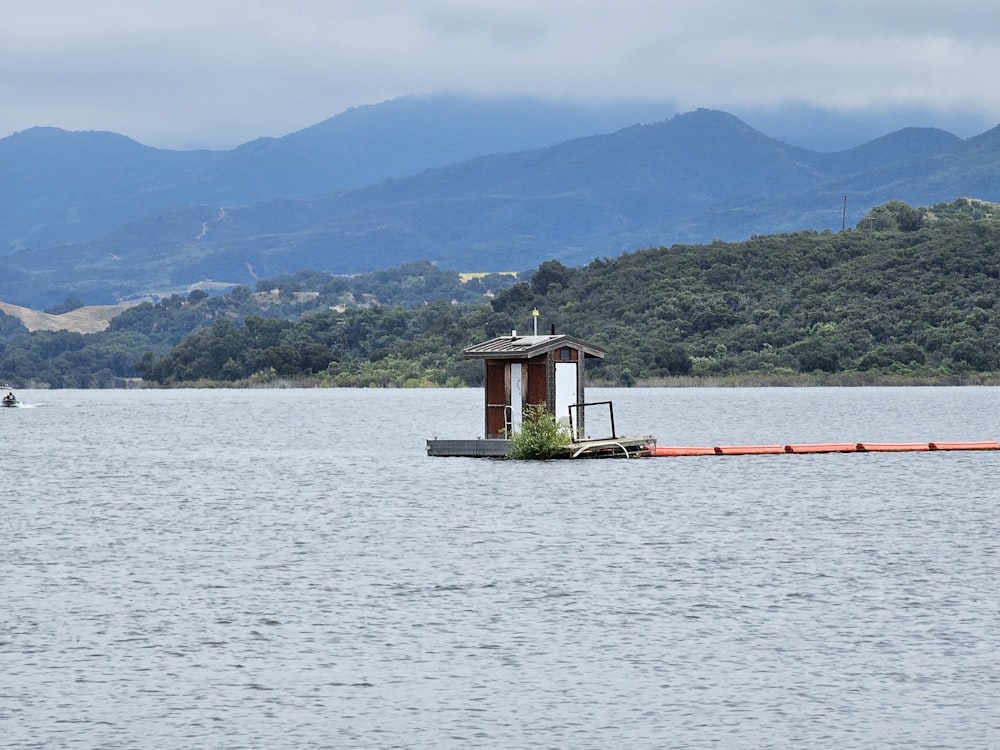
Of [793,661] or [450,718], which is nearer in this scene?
[450,718]

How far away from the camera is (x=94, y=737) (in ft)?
63.6

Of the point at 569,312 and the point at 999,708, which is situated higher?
the point at 569,312

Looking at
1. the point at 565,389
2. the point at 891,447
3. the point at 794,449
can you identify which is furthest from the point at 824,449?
the point at 565,389

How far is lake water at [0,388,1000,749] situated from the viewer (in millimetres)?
20156

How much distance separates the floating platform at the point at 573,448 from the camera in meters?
56.2

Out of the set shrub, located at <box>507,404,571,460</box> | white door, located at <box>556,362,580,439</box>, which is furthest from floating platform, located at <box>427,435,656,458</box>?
white door, located at <box>556,362,580,439</box>

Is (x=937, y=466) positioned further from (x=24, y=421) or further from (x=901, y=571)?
(x=24, y=421)

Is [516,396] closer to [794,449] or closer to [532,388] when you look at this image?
[532,388]

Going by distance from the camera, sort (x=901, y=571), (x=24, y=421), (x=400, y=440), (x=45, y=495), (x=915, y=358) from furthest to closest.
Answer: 1. (x=915, y=358)
2. (x=24, y=421)
3. (x=400, y=440)
4. (x=45, y=495)
5. (x=901, y=571)

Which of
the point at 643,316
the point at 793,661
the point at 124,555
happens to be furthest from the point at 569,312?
the point at 793,661

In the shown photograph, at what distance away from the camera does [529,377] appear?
54938 mm

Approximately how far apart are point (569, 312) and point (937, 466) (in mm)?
124675

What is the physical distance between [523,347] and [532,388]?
1.41 metres

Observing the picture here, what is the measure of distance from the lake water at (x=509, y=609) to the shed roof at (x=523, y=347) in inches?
162
